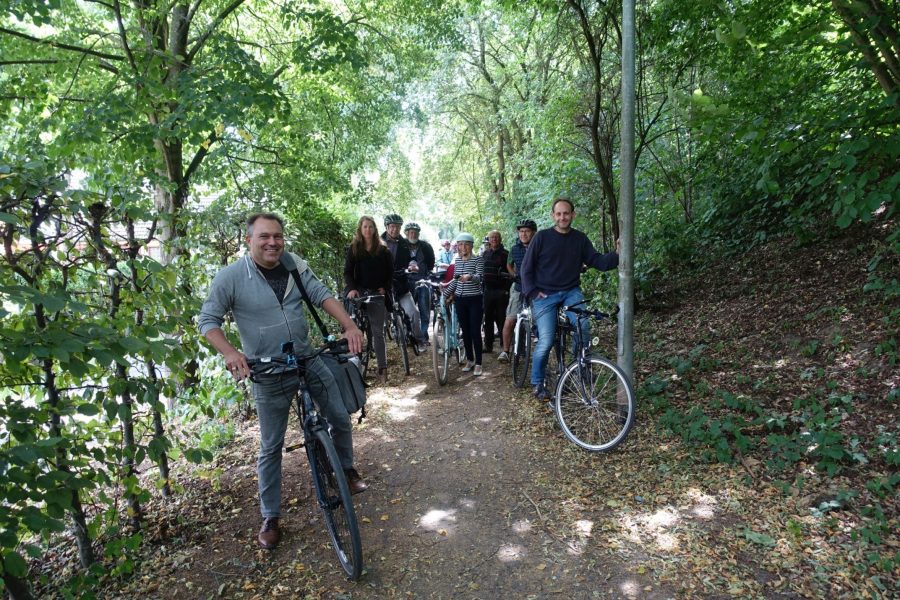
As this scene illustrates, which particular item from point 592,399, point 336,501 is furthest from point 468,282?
point 336,501

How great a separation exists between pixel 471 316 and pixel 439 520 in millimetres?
3605

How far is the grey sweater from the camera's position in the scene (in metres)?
3.08

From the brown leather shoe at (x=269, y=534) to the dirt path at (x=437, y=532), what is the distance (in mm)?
66

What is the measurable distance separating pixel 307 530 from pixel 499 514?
4.29 feet

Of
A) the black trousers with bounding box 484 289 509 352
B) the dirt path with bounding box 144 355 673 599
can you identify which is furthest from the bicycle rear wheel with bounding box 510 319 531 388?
the black trousers with bounding box 484 289 509 352

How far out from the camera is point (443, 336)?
692 centimetres

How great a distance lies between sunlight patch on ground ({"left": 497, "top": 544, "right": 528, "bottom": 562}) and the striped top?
398 centimetres

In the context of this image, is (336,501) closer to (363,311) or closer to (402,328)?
(363,311)

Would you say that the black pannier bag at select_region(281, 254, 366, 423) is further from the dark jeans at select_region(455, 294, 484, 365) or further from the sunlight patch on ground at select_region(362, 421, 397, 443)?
the dark jeans at select_region(455, 294, 484, 365)

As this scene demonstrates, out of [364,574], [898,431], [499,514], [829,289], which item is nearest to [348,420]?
[364,574]

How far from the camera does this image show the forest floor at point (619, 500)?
284 cm

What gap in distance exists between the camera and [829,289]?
5844 mm

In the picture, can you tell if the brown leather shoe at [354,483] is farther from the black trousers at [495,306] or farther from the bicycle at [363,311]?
the black trousers at [495,306]

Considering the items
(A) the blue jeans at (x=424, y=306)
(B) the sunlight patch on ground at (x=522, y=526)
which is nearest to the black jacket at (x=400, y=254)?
(A) the blue jeans at (x=424, y=306)
